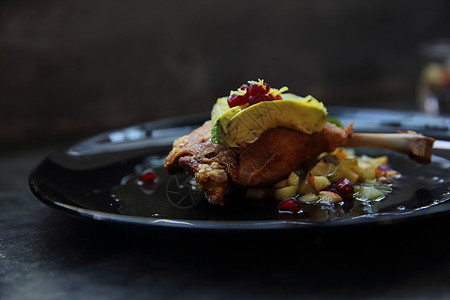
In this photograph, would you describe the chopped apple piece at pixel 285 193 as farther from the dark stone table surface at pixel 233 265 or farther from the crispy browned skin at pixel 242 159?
the dark stone table surface at pixel 233 265

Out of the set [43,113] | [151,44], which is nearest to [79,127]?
[43,113]

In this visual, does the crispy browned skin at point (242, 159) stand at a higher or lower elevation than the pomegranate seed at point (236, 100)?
lower

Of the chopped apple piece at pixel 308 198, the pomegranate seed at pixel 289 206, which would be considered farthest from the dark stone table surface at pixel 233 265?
the chopped apple piece at pixel 308 198

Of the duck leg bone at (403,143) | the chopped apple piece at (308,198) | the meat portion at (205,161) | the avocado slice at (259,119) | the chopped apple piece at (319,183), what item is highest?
the avocado slice at (259,119)

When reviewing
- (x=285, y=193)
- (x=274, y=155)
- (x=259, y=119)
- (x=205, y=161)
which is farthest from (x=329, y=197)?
(x=205, y=161)

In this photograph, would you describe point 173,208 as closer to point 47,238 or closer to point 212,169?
point 212,169
